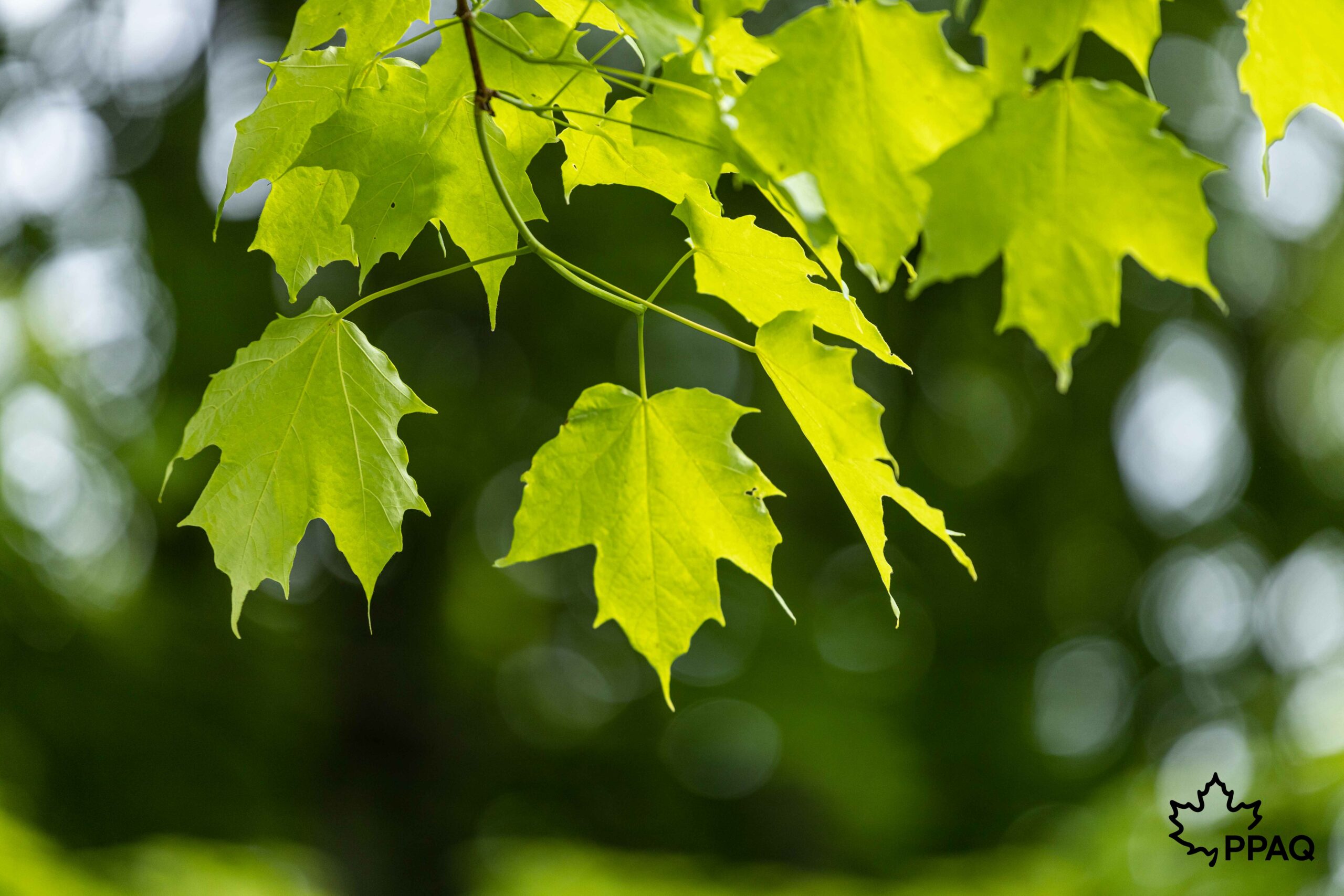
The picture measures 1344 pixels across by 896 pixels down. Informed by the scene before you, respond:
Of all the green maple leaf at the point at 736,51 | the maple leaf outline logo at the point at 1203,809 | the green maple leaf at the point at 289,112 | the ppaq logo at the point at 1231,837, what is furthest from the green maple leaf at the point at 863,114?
the ppaq logo at the point at 1231,837

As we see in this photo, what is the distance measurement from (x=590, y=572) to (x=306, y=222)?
4932 mm

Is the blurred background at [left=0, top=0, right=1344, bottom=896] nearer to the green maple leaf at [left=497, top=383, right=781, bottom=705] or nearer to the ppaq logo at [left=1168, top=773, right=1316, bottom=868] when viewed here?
the ppaq logo at [left=1168, top=773, right=1316, bottom=868]

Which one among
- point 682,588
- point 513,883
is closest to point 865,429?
point 682,588

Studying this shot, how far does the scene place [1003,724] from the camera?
5.56 metres

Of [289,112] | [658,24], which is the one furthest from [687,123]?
[289,112]

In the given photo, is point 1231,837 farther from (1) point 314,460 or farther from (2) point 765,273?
(1) point 314,460

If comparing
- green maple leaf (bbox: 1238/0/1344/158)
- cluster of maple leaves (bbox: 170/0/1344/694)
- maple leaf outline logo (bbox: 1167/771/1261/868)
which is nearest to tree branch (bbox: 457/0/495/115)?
cluster of maple leaves (bbox: 170/0/1344/694)

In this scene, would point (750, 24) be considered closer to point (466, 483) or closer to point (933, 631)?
point (466, 483)

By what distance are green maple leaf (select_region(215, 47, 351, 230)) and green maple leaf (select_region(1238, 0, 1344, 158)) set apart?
2.28ft

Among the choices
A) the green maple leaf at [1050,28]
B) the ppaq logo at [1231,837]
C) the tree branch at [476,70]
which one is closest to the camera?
the green maple leaf at [1050,28]

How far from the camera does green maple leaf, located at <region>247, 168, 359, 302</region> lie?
3.15 feet

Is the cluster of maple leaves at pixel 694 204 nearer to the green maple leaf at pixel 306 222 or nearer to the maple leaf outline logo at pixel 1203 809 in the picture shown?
the green maple leaf at pixel 306 222

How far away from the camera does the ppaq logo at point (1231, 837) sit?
2.96 m

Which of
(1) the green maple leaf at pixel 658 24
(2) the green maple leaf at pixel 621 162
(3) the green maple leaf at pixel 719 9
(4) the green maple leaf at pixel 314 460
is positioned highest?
(3) the green maple leaf at pixel 719 9
